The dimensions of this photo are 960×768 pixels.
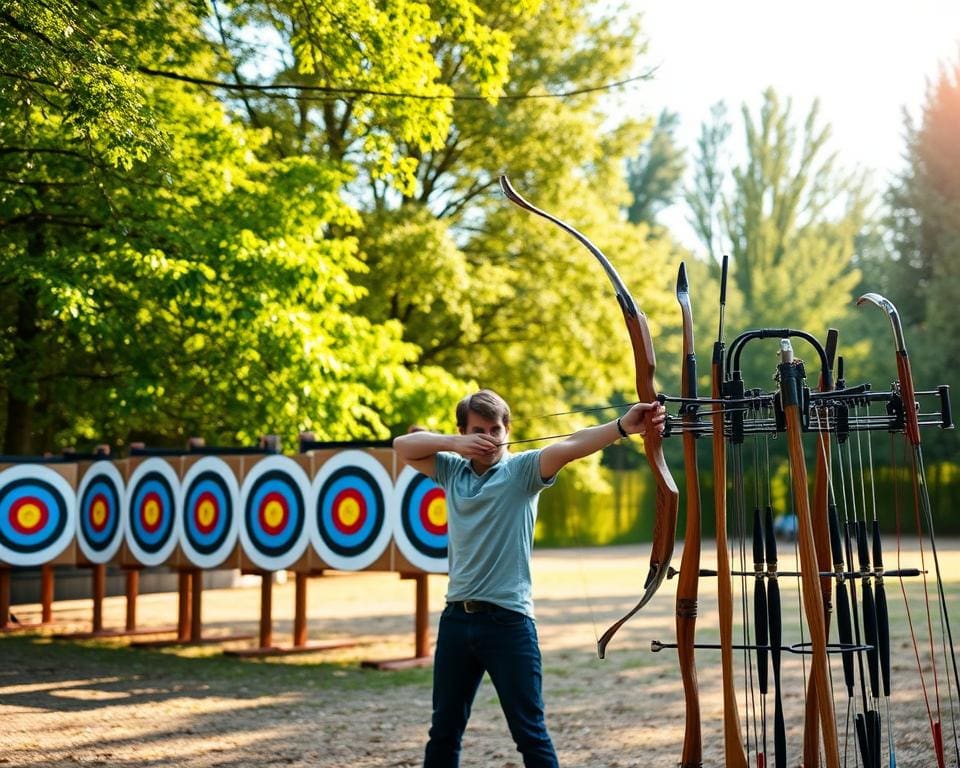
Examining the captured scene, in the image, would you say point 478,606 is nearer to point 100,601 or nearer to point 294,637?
point 294,637

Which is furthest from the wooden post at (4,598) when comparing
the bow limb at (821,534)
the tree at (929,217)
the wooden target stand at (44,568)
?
the tree at (929,217)

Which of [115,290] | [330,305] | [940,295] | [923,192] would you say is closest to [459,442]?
[115,290]

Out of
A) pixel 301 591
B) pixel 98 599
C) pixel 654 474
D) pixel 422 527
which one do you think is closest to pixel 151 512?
pixel 301 591

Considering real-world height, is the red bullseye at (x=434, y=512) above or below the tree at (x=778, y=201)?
below

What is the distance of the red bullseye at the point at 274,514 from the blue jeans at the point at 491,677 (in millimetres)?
5223

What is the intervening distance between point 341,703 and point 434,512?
62.7 inches

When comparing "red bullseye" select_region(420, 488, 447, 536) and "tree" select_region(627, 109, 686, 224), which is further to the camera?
"tree" select_region(627, 109, 686, 224)

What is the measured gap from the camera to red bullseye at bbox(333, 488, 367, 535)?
8517 millimetres

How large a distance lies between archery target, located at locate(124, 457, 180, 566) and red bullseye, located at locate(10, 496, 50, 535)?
93 cm

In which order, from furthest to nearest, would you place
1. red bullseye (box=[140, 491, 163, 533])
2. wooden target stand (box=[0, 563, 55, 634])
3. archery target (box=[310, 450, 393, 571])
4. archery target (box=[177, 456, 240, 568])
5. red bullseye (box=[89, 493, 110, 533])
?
wooden target stand (box=[0, 563, 55, 634]), red bullseye (box=[89, 493, 110, 533]), red bullseye (box=[140, 491, 163, 533]), archery target (box=[177, 456, 240, 568]), archery target (box=[310, 450, 393, 571])

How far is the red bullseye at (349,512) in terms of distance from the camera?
8.52 metres

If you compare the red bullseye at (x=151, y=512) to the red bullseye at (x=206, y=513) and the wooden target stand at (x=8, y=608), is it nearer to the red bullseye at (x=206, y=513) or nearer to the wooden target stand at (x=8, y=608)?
the red bullseye at (x=206, y=513)

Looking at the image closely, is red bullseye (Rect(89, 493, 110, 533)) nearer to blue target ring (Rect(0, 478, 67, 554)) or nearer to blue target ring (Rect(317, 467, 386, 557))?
blue target ring (Rect(0, 478, 67, 554))

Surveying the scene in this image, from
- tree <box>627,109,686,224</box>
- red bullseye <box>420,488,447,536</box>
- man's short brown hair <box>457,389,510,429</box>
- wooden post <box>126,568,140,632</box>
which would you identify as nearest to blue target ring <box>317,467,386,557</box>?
red bullseye <box>420,488,447,536</box>
